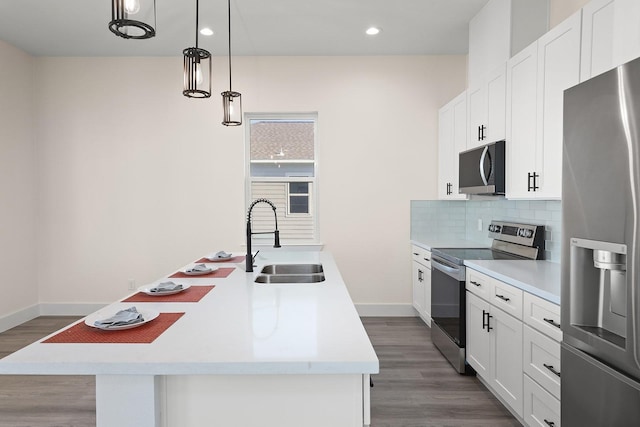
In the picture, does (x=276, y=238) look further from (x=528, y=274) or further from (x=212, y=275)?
(x=528, y=274)

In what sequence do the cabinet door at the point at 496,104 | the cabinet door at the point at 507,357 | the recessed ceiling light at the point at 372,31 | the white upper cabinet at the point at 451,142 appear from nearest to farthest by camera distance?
1. the cabinet door at the point at 507,357
2. the cabinet door at the point at 496,104
3. the white upper cabinet at the point at 451,142
4. the recessed ceiling light at the point at 372,31

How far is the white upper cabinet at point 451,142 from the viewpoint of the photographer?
12.5 ft

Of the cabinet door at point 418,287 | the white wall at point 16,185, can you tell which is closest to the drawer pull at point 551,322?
the cabinet door at point 418,287

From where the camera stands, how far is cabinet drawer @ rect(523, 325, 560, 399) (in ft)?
6.31

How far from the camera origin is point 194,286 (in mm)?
2213

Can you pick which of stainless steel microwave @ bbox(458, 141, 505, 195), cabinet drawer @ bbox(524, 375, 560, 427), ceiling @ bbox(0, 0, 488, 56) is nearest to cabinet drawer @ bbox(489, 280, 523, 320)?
cabinet drawer @ bbox(524, 375, 560, 427)

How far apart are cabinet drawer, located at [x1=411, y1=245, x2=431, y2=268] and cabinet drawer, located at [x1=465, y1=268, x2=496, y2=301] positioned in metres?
0.98

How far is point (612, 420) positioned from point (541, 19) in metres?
2.76

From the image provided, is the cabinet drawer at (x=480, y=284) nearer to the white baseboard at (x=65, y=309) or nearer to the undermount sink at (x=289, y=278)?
the undermount sink at (x=289, y=278)

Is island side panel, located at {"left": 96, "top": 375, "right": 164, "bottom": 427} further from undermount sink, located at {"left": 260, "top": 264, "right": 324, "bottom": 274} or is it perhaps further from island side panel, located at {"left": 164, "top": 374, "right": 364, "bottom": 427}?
undermount sink, located at {"left": 260, "top": 264, "right": 324, "bottom": 274}

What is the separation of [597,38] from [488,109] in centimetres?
123

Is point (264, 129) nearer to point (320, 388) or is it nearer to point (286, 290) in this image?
point (286, 290)

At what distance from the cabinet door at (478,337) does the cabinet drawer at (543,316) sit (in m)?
0.50

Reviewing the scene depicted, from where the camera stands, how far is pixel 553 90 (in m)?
2.34
